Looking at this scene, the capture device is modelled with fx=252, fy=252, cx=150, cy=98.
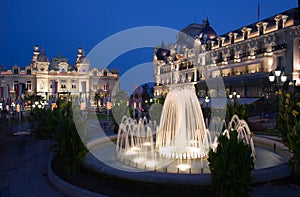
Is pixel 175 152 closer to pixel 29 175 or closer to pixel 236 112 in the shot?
A: pixel 236 112

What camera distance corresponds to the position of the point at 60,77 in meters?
84.6

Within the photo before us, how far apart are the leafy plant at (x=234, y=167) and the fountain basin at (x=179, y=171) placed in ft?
2.90

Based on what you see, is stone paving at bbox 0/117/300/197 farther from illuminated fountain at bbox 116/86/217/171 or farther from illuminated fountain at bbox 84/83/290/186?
illuminated fountain at bbox 116/86/217/171

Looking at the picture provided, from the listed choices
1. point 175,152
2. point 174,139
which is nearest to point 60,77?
point 174,139

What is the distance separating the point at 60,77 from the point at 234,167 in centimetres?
8521

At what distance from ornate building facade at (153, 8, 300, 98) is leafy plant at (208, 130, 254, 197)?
56.9 feet

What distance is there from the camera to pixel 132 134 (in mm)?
15914

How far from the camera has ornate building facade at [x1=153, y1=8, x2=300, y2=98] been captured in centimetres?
3438

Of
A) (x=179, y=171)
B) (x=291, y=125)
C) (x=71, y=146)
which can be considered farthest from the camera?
(x=291, y=125)

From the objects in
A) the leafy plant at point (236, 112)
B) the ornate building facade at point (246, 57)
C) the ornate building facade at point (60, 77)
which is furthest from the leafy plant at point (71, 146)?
the ornate building facade at point (60, 77)

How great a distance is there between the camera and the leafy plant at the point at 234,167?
6.10 meters

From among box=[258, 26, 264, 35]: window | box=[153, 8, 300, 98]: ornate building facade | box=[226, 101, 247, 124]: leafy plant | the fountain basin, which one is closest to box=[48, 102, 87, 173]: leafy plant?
the fountain basin

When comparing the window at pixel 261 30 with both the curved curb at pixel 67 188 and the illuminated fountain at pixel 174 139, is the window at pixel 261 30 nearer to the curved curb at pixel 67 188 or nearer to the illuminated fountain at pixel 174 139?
the illuminated fountain at pixel 174 139

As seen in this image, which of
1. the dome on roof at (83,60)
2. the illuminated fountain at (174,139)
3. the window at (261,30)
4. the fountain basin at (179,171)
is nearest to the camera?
the fountain basin at (179,171)
